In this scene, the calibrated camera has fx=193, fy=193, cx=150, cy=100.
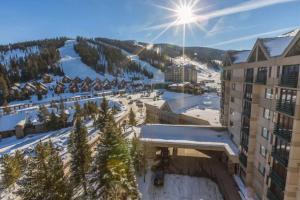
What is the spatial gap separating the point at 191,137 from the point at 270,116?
13.7m

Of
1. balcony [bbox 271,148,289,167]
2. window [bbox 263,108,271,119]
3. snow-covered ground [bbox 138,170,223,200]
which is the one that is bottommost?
snow-covered ground [bbox 138,170,223,200]

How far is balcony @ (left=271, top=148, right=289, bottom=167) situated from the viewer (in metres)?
14.0

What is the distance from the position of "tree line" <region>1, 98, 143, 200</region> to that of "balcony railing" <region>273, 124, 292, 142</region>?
13.0 meters

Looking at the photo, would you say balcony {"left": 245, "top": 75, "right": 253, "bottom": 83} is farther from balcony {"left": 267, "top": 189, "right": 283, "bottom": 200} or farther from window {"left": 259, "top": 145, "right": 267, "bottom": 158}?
balcony {"left": 267, "top": 189, "right": 283, "bottom": 200}

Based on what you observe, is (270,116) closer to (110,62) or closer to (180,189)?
(180,189)

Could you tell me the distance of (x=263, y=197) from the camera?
17.8 metres

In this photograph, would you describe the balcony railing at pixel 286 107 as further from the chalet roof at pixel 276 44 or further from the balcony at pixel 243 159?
the balcony at pixel 243 159

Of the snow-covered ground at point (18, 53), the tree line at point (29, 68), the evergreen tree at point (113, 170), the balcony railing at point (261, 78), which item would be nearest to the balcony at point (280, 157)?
the balcony railing at point (261, 78)

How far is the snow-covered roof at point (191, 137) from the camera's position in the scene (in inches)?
1054

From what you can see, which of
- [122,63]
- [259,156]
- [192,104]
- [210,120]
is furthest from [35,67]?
[259,156]

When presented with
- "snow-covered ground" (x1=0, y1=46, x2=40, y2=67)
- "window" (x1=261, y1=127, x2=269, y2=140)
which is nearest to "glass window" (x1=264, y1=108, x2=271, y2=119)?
"window" (x1=261, y1=127, x2=269, y2=140)

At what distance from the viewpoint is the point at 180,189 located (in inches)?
914

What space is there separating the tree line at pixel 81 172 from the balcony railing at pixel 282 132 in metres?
13.0

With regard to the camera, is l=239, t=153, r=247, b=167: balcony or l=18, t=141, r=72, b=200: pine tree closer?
l=18, t=141, r=72, b=200: pine tree
